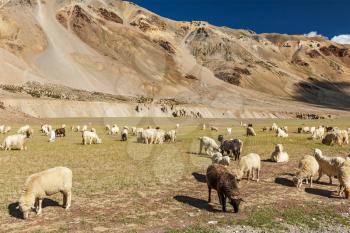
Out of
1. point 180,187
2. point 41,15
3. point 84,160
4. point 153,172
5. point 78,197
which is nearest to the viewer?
point 78,197

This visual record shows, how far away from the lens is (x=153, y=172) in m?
25.7

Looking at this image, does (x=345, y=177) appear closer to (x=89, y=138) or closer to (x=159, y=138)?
(x=159, y=138)

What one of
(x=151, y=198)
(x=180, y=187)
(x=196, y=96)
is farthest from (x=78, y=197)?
(x=196, y=96)

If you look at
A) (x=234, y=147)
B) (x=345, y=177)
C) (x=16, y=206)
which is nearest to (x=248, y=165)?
(x=345, y=177)

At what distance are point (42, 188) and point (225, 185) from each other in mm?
7509

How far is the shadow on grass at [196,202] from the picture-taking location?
18078 millimetres

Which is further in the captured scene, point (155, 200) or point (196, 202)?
point (155, 200)

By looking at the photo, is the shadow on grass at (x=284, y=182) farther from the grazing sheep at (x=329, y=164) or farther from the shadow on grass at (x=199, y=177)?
the shadow on grass at (x=199, y=177)

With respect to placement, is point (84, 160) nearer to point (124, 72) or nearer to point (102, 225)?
point (102, 225)

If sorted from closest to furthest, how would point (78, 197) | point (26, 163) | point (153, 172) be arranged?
point (78, 197), point (153, 172), point (26, 163)

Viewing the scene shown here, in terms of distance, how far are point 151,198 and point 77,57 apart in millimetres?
169657

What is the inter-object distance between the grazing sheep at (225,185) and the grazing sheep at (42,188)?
632cm

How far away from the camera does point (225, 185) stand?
17391 millimetres

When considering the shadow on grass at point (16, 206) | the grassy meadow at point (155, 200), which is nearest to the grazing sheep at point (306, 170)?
the grassy meadow at point (155, 200)
